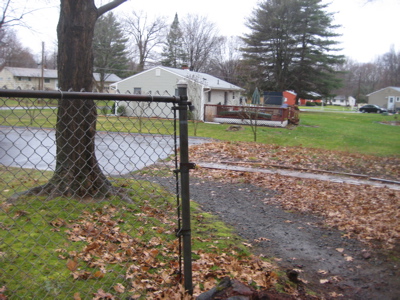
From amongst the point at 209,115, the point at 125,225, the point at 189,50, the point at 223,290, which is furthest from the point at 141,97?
the point at 189,50

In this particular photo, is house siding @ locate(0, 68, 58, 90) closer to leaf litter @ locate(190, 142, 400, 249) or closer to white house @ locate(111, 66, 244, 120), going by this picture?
white house @ locate(111, 66, 244, 120)

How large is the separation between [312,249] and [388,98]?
80.3 metres

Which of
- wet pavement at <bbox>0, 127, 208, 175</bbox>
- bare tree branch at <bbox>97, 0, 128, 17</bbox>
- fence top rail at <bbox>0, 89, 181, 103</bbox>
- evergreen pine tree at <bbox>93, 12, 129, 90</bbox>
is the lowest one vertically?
wet pavement at <bbox>0, 127, 208, 175</bbox>

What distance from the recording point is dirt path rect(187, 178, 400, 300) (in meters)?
3.80

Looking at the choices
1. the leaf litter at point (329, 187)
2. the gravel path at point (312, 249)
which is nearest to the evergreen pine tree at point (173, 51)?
the leaf litter at point (329, 187)

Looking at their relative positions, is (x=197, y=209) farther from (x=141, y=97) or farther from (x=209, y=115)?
(x=209, y=115)

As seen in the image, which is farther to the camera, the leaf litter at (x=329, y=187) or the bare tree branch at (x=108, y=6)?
the leaf litter at (x=329, y=187)

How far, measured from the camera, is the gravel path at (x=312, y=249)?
3.80m

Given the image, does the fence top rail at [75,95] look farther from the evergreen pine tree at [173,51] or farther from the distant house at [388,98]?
the distant house at [388,98]

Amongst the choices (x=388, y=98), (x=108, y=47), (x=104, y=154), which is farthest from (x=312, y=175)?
(x=388, y=98)

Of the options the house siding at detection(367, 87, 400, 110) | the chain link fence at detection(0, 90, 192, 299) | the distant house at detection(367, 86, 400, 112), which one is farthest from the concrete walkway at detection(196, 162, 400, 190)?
the house siding at detection(367, 87, 400, 110)

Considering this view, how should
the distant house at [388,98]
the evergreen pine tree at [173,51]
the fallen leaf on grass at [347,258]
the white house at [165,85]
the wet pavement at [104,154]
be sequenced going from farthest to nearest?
the distant house at [388,98]
the evergreen pine tree at [173,51]
the white house at [165,85]
the fallen leaf on grass at [347,258]
the wet pavement at [104,154]

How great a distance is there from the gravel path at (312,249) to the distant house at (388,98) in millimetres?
72098

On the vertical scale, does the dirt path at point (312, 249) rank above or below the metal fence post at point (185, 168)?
below
